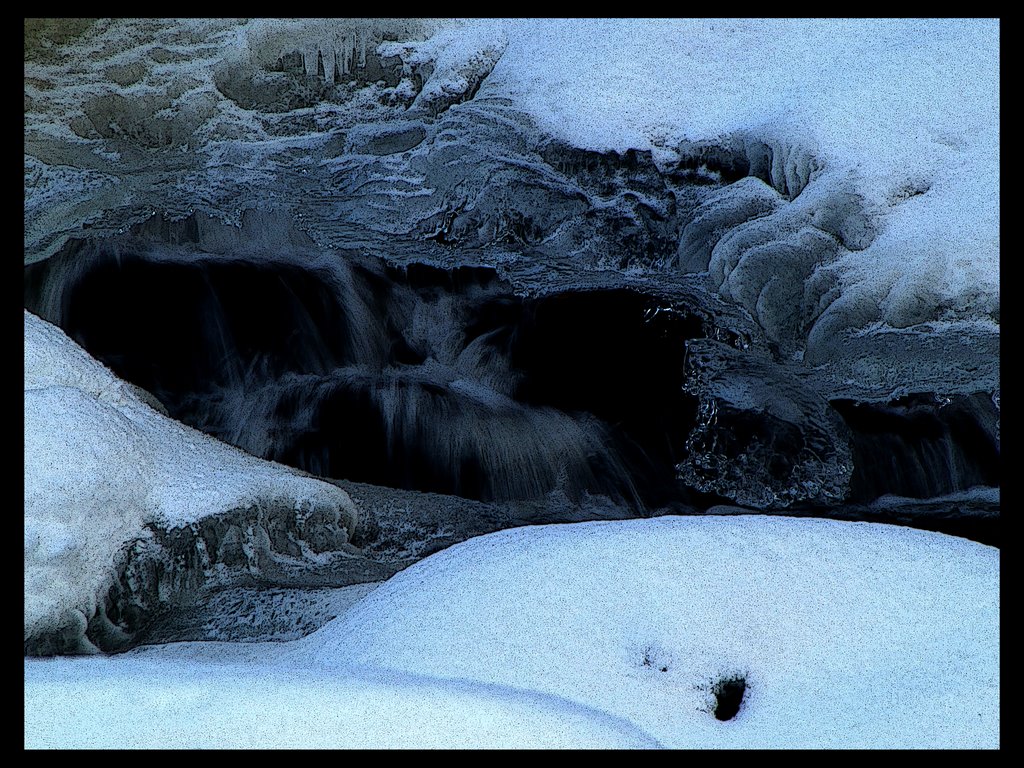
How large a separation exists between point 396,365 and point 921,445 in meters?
1.88

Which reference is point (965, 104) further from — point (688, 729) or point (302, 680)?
point (302, 680)

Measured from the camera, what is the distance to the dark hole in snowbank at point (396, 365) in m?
3.53

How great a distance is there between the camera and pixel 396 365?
152 inches

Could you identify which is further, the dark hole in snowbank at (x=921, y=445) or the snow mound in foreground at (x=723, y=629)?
the dark hole in snowbank at (x=921, y=445)

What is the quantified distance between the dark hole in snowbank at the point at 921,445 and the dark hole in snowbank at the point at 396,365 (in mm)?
590

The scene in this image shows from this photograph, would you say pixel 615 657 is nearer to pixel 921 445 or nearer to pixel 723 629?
pixel 723 629

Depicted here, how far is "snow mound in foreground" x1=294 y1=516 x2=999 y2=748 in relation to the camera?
1691 mm

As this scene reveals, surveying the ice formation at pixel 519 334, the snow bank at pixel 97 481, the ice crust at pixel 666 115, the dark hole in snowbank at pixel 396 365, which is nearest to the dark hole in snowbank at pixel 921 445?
the ice formation at pixel 519 334

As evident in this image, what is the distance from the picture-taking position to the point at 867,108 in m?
3.90

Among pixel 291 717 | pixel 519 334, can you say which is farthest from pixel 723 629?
pixel 519 334

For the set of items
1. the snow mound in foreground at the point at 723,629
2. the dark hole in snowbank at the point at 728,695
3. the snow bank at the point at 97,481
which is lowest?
the dark hole in snowbank at the point at 728,695

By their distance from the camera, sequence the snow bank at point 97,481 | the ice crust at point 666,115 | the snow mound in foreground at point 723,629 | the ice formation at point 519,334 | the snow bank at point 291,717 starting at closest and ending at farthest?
1. the snow bank at point 291,717
2. the snow mound in foreground at point 723,629
3. the ice formation at point 519,334
4. the snow bank at point 97,481
5. the ice crust at point 666,115

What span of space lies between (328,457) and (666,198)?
1646 mm

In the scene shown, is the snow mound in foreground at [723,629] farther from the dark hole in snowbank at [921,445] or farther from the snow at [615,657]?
the dark hole in snowbank at [921,445]
